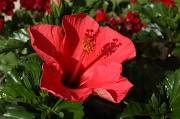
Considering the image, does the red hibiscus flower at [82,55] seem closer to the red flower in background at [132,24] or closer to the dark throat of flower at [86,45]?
the dark throat of flower at [86,45]

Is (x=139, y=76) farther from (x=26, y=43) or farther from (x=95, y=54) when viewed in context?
(x=26, y=43)

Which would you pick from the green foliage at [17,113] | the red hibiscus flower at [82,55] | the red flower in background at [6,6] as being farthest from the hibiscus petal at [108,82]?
the red flower in background at [6,6]

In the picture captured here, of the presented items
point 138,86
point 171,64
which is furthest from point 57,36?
point 171,64

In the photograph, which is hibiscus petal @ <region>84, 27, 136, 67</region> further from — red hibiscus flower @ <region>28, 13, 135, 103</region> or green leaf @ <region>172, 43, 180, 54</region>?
green leaf @ <region>172, 43, 180, 54</region>

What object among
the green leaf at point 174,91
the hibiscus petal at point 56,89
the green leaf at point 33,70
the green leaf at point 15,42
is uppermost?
the hibiscus petal at point 56,89

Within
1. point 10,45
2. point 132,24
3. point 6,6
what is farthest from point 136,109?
point 6,6

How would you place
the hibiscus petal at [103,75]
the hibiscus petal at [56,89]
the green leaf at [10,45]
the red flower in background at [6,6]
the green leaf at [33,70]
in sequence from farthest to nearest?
the red flower in background at [6,6], the green leaf at [10,45], the green leaf at [33,70], the hibiscus petal at [103,75], the hibiscus petal at [56,89]
